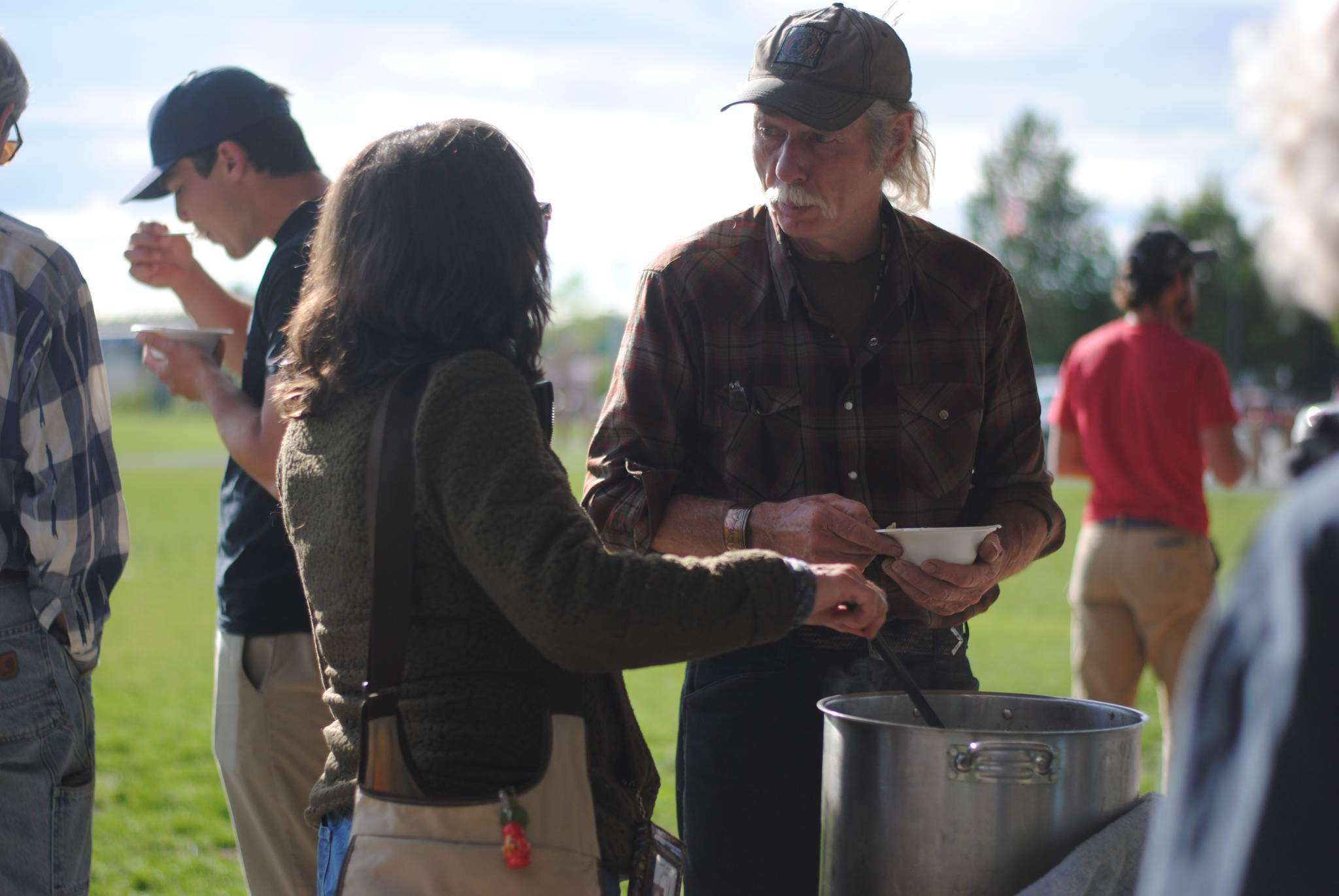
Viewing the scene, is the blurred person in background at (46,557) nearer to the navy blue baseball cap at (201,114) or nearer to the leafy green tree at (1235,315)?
the navy blue baseball cap at (201,114)

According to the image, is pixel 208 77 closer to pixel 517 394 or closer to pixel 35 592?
pixel 35 592

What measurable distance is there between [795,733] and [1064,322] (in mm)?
71670

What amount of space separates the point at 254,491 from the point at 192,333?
40cm

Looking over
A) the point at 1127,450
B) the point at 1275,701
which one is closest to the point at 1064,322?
the point at 1127,450

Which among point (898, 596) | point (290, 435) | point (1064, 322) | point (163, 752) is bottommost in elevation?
point (163, 752)

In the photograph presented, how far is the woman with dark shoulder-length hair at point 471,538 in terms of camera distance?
4.92 feet

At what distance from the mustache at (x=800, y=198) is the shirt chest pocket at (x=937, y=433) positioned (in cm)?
38

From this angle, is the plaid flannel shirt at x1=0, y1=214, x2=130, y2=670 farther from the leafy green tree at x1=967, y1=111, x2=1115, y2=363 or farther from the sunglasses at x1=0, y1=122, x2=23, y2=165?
the leafy green tree at x1=967, y1=111, x2=1115, y2=363

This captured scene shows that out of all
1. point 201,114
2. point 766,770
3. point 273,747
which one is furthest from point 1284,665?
point 201,114

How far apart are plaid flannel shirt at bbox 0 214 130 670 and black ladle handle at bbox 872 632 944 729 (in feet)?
4.48

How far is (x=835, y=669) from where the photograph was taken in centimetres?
A: 233

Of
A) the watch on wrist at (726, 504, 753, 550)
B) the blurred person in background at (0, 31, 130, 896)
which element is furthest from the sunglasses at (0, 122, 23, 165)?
the watch on wrist at (726, 504, 753, 550)

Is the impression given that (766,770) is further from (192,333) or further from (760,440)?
(192,333)

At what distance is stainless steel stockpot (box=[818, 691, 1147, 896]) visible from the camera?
164 cm
